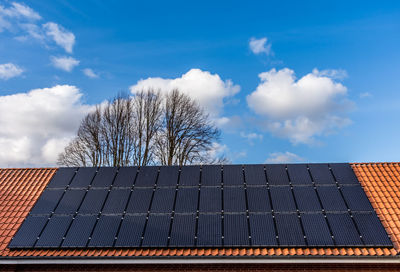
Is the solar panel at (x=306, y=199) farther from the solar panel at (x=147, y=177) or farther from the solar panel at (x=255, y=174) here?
the solar panel at (x=147, y=177)

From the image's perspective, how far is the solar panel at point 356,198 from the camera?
404 inches

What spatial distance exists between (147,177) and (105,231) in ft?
9.41

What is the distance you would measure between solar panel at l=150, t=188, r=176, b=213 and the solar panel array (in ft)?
0.12

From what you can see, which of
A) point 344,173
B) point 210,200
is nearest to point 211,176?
point 210,200

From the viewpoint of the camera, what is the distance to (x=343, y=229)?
9.44m

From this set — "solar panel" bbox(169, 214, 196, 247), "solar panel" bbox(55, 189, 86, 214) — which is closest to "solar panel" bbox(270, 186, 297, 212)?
"solar panel" bbox(169, 214, 196, 247)

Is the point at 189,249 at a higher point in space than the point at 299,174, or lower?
lower

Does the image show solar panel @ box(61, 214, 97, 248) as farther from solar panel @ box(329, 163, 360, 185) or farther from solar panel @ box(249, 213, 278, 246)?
solar panel @ box(329, 163, 360, 185)

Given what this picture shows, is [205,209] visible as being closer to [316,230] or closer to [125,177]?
[316,230]

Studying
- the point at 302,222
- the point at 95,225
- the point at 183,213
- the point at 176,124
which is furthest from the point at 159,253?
the point at 176,124

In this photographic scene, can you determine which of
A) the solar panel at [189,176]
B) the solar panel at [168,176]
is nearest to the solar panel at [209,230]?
the solar panel at [189,176]

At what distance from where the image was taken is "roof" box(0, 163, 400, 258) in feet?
28.9

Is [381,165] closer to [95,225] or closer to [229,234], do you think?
[229,234]

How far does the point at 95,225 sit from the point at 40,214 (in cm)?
223
